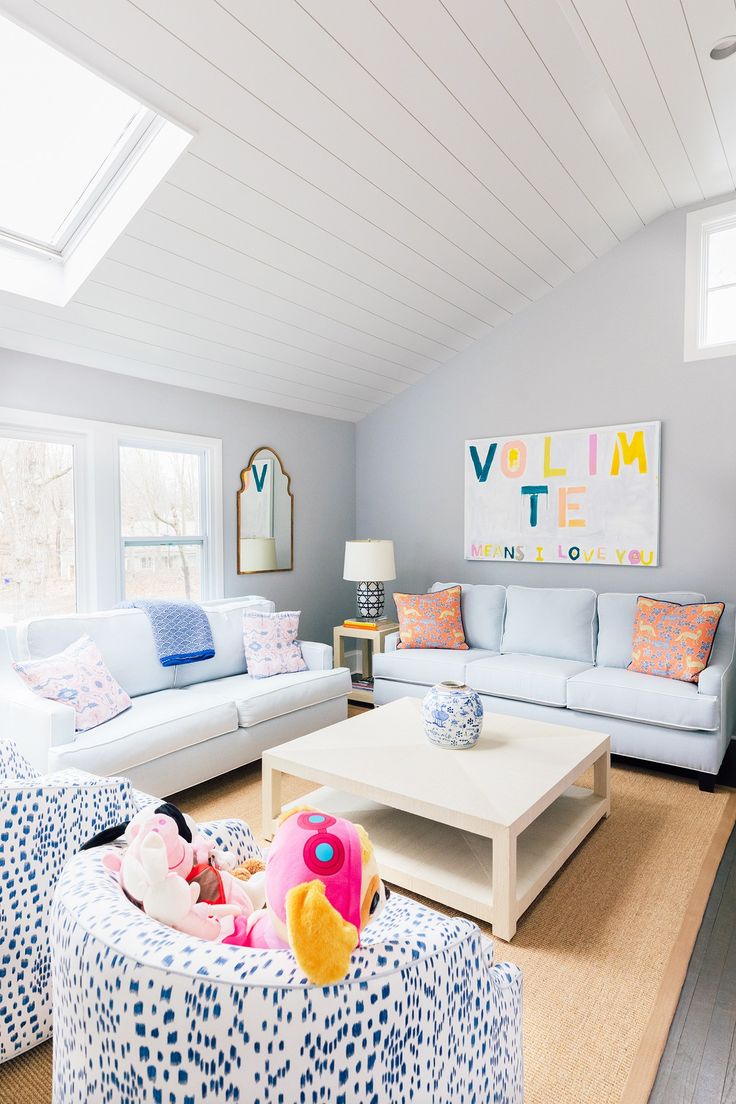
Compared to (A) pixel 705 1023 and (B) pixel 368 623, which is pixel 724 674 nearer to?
(A) pixel 705 1023

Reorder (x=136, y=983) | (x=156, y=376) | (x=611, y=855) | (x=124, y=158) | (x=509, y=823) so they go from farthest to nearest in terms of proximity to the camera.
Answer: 1. (x=156, y=376)
2. (x=124, y=158)
3. (x=611, y=855)
4. (x=509, y=823)
5. (x=136, y=983)

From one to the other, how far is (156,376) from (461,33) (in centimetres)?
231

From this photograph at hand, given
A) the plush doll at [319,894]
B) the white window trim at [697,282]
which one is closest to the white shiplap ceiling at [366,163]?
the white window trim at [697,282]

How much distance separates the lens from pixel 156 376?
3.79 meters

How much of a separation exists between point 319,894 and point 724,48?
3.25 metres

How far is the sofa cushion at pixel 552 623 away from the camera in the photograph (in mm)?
3869

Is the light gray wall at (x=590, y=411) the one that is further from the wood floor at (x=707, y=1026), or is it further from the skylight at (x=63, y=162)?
the skylight at (x=63, y=162)

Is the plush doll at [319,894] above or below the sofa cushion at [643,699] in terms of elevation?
above

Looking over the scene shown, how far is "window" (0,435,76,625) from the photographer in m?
3.23

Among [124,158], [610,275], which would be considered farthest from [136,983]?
[610,275]

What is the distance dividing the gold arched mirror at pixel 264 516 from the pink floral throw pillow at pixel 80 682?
1562 mm

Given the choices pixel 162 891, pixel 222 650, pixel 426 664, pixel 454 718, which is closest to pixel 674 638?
pixel 426 664

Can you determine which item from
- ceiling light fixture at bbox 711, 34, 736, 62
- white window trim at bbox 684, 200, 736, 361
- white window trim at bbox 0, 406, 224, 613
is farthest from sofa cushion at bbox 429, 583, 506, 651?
ceiling light fixture at bbox 711, 34, 736, 62

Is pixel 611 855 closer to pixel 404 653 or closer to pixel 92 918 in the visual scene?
pixel 404 653
